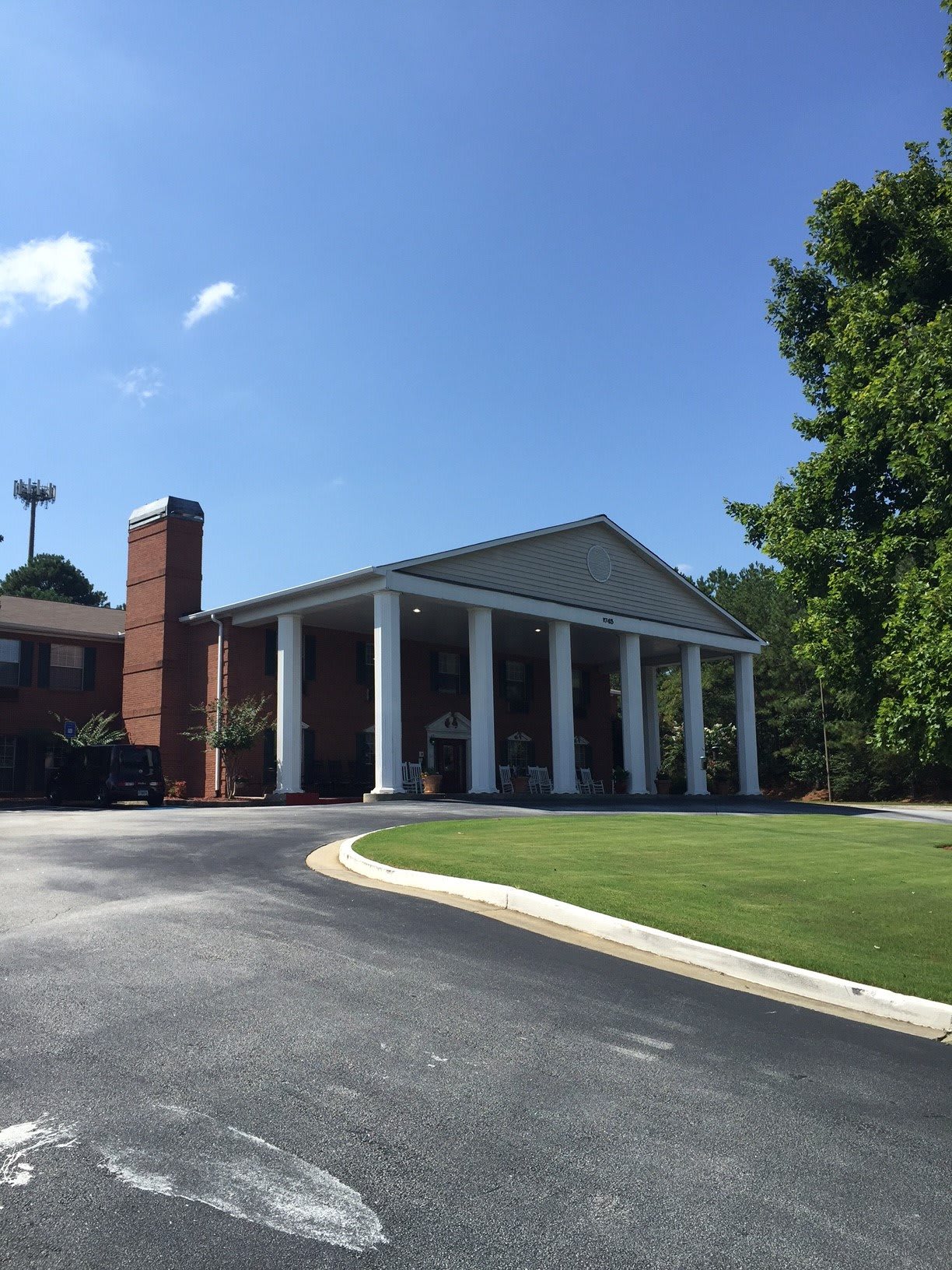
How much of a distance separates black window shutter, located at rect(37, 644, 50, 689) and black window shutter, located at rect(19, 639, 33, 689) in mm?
255

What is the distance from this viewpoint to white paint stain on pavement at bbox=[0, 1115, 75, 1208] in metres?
4.23

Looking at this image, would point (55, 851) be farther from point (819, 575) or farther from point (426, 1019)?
point (819, 575)

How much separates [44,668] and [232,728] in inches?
337

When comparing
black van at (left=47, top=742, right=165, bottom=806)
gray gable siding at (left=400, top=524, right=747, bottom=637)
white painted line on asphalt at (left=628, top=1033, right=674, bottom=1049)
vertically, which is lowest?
white painted line on asphalt at (left=628, top=1033, right=674, bottom=1049)

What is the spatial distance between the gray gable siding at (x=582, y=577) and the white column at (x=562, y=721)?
77.8 inches

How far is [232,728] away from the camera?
32.8 meters

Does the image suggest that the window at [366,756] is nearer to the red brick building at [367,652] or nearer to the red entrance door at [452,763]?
the red brick building at [367,652]

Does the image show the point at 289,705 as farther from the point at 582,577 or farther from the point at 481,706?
the point at 582,577

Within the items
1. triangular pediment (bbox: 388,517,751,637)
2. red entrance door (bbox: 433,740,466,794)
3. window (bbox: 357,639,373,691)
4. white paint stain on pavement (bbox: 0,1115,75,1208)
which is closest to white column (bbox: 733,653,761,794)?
triangular pediment (bbox: 388,517,751,637)

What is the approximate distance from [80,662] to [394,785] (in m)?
15.1

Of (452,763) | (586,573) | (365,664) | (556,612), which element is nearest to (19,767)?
(365,664)

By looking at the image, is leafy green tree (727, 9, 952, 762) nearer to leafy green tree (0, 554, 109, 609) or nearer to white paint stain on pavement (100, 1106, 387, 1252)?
white paint stain on pavement (100, 1106, 387, 1252)

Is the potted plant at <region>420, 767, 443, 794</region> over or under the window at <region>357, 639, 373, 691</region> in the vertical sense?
under

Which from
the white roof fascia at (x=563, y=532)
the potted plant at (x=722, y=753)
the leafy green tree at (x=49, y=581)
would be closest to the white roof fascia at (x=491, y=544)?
the white roof fascia at (x=563, y=532)
